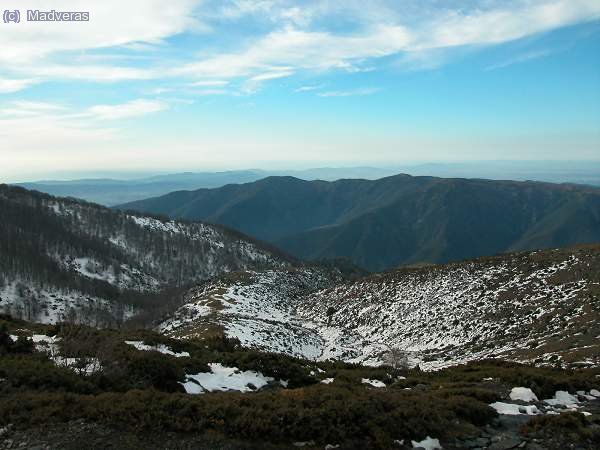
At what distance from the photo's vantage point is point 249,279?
274 ft

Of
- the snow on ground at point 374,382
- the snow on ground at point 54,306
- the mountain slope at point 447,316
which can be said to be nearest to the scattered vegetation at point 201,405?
the snow on ground at point 374,382

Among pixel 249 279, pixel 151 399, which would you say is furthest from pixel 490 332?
pixel 249 279

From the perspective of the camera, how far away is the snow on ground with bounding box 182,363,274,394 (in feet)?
50.8

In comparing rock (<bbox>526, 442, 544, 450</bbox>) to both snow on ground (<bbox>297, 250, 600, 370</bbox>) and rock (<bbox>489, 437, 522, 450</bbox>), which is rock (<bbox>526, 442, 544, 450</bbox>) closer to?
rock (<bbox>489, 437, 522, 450</bbox>)

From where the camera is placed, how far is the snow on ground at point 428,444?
10.7m

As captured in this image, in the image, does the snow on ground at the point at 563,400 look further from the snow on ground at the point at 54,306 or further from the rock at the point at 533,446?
the snow on ground at the point at 54,306

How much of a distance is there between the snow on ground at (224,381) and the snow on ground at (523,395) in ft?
31.4

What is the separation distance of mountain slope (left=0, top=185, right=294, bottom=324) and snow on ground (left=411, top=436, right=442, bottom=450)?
359 feet

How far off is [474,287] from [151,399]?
4731 centimetres

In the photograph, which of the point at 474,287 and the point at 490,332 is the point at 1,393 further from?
the point at 474,287

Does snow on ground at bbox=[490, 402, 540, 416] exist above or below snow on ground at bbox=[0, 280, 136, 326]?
above

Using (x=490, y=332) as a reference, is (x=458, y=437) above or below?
above

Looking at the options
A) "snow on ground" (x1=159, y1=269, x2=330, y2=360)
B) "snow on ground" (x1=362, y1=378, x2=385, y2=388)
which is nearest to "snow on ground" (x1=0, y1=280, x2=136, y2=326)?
"snow on ground" (x1=159, y1=269, x2=330, y2=360)

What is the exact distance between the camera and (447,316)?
4694 cm
